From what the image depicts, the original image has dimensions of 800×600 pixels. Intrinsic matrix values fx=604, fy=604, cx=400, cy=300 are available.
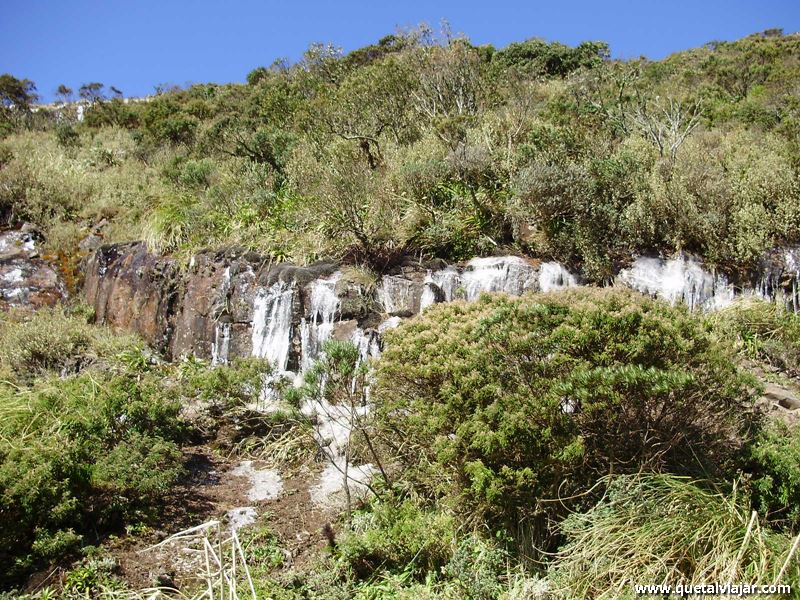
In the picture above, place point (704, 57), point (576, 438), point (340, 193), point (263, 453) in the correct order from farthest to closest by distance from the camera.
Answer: point (704, 57) < point (340, 193) < point (263, 453) < point (576, 438)

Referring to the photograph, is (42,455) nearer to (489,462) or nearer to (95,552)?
(95,552)

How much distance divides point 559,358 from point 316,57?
50.1 ft

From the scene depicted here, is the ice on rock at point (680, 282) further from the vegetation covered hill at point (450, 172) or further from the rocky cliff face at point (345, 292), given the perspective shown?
the vegetation covered hill at point (450, 172)

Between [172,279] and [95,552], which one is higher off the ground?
[172,279]

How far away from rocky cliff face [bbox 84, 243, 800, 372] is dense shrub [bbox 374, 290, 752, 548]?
365 centimetres

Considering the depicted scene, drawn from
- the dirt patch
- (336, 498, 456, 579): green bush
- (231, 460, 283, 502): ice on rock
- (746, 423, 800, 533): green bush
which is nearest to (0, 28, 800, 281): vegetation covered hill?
(231, 460, 283, 502): ice on rock

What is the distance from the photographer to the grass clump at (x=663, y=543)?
381 centimetres

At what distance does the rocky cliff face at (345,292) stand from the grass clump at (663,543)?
4481 mm

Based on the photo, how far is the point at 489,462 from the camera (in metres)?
4.85

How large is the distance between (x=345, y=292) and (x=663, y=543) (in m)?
6.25

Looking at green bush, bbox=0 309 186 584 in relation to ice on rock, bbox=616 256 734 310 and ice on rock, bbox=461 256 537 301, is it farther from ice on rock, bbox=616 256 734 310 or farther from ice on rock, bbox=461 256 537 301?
ice on rock, bbox=616 256 734 310

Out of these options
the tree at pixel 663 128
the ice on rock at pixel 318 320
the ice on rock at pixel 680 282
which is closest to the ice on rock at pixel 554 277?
the ice on rock at pixel 680 282

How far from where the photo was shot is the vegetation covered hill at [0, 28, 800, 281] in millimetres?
9758

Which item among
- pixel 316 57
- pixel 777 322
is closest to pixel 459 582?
pixel 777 322
